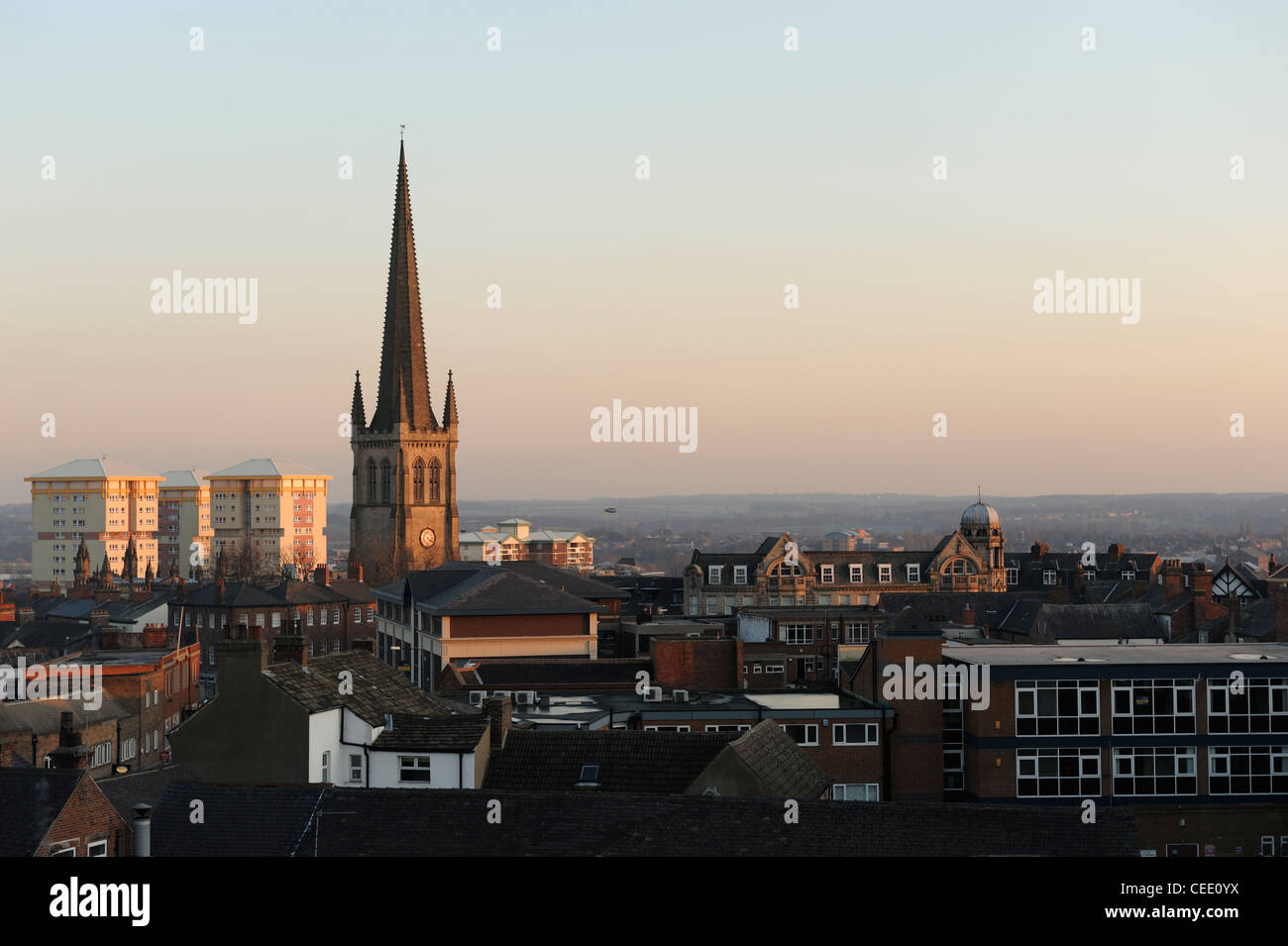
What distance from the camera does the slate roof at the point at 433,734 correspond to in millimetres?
36969

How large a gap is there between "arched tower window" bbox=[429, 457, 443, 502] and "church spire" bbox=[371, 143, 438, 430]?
Answer: 15.6 feet

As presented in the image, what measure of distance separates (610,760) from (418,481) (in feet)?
521

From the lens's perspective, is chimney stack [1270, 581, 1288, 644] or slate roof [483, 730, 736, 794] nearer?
slate roof [483, 730, 736, 794]

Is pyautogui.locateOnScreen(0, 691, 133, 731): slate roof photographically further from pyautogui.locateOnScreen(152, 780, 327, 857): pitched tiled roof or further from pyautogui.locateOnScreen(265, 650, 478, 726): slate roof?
pyautogui.locateOnScreen(152, 780, 327, 857): pitched tiled roof

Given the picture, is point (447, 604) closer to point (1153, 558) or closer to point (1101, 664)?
point (1101, 664)

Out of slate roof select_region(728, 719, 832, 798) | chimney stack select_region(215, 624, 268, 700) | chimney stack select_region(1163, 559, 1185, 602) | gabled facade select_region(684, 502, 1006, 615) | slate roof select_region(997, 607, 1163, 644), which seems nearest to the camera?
slate roof select_region(728, 719, 832, 798)

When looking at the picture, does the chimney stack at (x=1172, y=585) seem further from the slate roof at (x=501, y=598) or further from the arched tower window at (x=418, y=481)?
the arched tower window at (x=418, y=481)

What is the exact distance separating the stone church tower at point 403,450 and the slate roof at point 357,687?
14604 cm

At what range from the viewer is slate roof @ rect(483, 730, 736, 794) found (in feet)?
119

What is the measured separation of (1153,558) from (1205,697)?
11080cm

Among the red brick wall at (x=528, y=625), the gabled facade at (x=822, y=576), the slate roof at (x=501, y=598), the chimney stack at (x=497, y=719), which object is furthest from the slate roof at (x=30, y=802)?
the gabled facade at (x=822, y=576)

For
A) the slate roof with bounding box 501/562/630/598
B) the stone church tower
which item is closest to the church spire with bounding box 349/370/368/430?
the stone church tower
